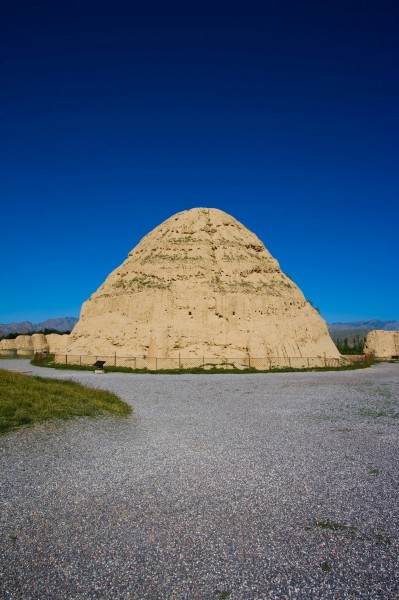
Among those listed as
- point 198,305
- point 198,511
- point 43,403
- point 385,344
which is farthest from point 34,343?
point 198,511

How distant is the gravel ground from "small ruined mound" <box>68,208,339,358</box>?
92.3 ft

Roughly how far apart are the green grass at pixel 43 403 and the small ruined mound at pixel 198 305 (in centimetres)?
2337

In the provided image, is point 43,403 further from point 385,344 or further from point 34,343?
point 385,344

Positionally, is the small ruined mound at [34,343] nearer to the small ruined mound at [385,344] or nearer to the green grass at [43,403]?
the small ruined mound at [385,344]

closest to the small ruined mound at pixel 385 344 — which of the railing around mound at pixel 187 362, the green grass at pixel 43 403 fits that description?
the railing around mound at pixel 187 362

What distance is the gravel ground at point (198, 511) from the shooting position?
5.38 metres

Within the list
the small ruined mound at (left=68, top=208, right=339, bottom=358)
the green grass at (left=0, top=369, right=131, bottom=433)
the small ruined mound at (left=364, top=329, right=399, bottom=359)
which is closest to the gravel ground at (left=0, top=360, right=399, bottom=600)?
Result: the green grass at (left=0, top=369, right=131, bottom=433)

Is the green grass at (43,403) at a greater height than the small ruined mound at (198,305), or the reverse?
the small ruined mound at (198,305)

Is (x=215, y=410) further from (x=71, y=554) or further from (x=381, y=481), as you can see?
(x=71, y=554)

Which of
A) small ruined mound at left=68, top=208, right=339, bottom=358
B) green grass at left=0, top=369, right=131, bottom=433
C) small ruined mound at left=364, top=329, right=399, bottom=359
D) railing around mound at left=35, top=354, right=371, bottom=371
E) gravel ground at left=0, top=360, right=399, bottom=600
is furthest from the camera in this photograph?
small ruined mound at left=364, top=329, right=399, bottom=359

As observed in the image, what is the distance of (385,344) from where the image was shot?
7600 centimetres

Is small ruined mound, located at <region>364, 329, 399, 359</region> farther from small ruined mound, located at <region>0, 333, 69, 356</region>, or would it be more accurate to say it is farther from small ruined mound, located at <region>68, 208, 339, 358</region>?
small ruined mound, located at <region>0, 333, 69, 356</region>

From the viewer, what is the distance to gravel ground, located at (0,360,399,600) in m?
5.38

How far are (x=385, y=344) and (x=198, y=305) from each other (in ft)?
154
